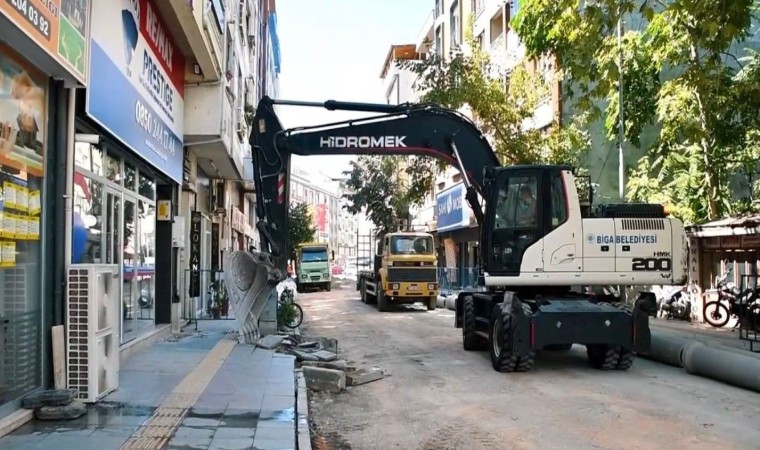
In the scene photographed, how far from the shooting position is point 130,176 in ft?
37.5

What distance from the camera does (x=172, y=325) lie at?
46.2 ft

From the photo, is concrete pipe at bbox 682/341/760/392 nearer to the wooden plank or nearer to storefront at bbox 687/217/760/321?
storefront at bbox 687/217/760/321

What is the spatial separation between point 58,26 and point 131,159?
474 centimetres

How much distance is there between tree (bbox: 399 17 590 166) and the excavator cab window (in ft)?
34.4

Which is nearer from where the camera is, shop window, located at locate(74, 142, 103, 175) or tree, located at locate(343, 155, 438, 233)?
shop window, located at locate(74, 142, 103, 175)

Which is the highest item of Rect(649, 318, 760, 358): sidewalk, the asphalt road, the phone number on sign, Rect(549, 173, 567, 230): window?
the phone number on sign

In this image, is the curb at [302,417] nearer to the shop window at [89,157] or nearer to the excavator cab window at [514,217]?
the shop window at [89,157]

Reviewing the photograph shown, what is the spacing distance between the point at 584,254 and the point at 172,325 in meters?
7.92

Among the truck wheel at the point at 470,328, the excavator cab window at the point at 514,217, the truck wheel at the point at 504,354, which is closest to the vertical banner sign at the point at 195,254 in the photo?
the truck wheel at the point at 470,328

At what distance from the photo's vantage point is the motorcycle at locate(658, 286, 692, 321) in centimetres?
1944

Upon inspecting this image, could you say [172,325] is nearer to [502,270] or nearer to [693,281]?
[502,270]

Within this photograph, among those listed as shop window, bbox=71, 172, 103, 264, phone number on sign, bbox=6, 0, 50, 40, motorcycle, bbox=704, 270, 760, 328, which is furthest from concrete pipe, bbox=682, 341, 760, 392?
phone number on sign, bbox=6, 0, 50, 40

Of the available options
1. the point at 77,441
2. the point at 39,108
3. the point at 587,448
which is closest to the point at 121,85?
the point at 39,108

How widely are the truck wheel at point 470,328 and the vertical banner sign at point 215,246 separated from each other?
10.6m
